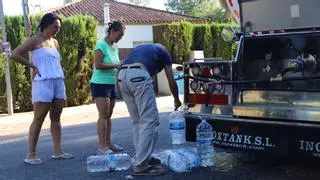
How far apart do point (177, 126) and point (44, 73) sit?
1.86 metres

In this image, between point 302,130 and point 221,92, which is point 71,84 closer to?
point 221,92

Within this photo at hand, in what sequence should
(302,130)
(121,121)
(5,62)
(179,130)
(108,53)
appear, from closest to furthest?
(302,130), (179,130), (108,53), (121,121), (5,62)

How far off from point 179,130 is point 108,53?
1499mm

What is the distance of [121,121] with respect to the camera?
12.3m

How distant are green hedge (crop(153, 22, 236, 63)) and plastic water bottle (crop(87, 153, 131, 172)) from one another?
52.0 feet

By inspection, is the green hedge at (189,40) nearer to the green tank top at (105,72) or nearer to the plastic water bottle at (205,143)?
the green tank top at (105,72)

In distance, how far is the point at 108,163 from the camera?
6.88 m

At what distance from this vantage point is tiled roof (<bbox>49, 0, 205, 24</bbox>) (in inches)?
1444

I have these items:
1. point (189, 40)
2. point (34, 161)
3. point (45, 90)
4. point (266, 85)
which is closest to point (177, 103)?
point (266, 85)

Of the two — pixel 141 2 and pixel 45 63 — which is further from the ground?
pixel 141 2

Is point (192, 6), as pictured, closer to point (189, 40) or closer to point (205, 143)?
point (189, 40)

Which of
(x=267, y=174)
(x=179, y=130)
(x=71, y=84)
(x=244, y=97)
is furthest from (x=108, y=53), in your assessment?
(x=71, y=84)

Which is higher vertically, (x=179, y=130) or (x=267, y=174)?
(x=179, y=130)

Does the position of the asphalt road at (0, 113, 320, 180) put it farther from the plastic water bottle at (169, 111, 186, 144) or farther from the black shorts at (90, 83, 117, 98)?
the black shorts at (90, 83, 117, 98)
